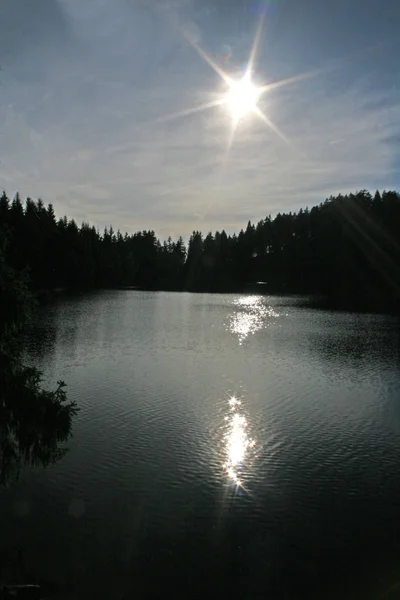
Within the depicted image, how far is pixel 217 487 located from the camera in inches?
615

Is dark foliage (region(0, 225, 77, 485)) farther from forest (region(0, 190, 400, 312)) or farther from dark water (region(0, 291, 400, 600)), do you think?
forest (region(0, 190, 400, 312))

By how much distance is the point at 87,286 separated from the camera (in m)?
162

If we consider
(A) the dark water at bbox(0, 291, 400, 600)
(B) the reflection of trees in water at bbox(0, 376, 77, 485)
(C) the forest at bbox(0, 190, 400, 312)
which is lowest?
(A) the dark water at bbox(0, 291, 400, 600)

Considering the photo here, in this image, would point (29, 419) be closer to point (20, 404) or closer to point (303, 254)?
point (20, 404)

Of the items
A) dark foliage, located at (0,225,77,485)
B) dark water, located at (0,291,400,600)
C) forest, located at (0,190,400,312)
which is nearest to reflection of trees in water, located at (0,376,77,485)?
dark foliage, located at (0,225,77,485)

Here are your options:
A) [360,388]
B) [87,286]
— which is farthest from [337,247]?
[360,388]

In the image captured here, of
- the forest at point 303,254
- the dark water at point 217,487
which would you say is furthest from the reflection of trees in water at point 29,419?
the forest at point 303,254

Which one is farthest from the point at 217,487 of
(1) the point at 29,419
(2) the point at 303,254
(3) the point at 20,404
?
(2) the point at 303,254

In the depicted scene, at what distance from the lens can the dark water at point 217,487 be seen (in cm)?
1119

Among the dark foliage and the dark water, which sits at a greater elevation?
the dark foliage

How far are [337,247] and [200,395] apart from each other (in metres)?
141

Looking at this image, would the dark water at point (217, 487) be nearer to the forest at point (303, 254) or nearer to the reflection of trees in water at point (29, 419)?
the reflection of trees in water at point (29, 419)

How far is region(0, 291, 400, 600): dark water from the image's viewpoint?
1119 cm

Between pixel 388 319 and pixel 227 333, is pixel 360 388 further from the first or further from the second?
pixel 388 319
